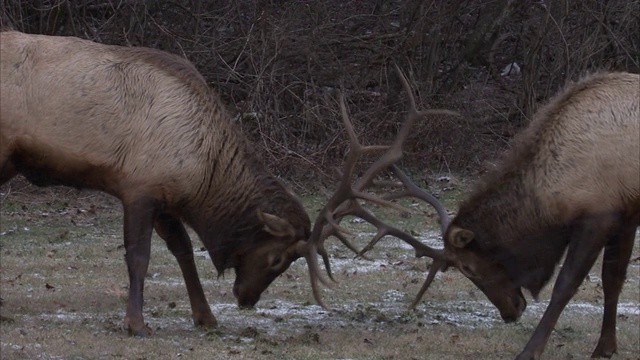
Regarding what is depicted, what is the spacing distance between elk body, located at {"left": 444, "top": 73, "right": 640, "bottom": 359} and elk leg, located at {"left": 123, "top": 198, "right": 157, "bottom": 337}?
199 centimetres

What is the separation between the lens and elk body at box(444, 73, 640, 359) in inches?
297

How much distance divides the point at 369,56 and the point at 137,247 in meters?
10.1

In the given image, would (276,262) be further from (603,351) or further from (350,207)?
(603,351)

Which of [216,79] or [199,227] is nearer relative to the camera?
[199,227]

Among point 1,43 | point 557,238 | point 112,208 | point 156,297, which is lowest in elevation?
point 112,208

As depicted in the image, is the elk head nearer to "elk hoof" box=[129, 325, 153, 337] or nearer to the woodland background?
"elk hoof" box=[129, 325, 153, 337]

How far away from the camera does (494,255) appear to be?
26.9 ft

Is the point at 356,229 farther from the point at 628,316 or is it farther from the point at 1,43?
the point at 1,43

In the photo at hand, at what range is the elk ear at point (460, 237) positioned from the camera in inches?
320

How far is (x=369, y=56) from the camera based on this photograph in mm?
17766

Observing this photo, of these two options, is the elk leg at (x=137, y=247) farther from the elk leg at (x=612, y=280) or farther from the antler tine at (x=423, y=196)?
the elk leg at (x=612, y=280)

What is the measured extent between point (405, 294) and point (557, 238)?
7.92ft

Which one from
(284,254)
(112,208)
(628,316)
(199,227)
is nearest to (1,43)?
(199,227)

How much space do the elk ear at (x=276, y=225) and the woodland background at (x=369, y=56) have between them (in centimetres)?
738
